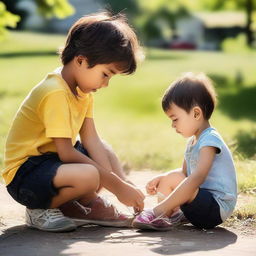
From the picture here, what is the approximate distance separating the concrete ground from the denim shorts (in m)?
0.17

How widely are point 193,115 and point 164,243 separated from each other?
0.79m

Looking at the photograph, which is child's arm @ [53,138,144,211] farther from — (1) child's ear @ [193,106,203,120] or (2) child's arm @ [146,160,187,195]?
(1) child's ear @ [193,106,203,120]

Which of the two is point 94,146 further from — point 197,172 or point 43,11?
point 43,11

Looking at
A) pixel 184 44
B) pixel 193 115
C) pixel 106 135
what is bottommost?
pixel 184 44

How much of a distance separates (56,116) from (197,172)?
31.3 inches

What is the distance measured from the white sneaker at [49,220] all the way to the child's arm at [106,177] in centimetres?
29

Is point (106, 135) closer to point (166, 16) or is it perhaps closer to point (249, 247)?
point (249, 247)

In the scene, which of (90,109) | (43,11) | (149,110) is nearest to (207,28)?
(149,110)

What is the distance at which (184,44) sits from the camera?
50.3m

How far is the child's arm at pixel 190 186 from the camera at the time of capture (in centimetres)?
381

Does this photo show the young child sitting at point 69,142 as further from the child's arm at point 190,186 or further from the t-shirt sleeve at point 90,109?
the child's arm at point 190,186

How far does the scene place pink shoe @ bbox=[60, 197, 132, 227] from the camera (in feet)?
13.1

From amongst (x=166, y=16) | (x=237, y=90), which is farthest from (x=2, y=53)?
(x=166, y=16)

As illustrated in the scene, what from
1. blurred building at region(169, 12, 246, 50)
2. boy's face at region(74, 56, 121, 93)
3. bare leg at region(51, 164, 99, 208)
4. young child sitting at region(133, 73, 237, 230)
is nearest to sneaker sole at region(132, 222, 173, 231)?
young child sitting at region(133, 73, 237, 230)
